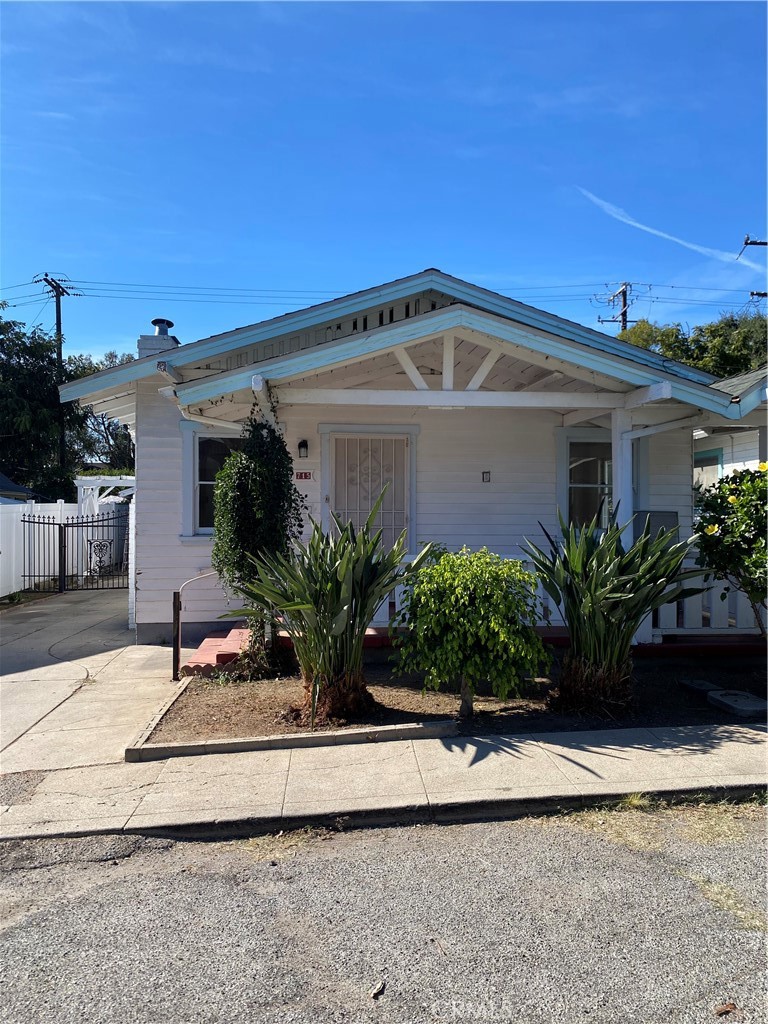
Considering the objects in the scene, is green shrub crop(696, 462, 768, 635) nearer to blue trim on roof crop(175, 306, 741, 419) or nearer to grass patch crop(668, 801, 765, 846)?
blue trim on roof crop(175, 306, 741, 419)

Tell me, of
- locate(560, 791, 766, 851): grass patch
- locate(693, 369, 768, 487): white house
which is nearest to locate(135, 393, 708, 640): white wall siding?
locate(693, 369, 768, 487): white house

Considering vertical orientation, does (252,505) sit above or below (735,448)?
below

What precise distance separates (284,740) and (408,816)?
138 centimetres

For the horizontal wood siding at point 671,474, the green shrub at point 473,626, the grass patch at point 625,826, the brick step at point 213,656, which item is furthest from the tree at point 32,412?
the grass patch at point 625,826

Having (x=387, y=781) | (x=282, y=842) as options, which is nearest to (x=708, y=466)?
(x=387, y=781)

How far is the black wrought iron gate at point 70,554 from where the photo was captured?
15.5 metres

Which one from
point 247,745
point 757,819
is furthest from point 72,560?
point 757,819

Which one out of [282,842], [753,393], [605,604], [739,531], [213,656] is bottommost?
[282,842]

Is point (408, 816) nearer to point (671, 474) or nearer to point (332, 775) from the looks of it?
point (332, 775)

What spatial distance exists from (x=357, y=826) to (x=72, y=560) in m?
15.4

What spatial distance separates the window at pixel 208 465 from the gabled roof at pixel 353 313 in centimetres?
122

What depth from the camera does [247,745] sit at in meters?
5.14

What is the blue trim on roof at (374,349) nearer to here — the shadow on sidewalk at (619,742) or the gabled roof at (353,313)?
the gabled roof at (353,313)

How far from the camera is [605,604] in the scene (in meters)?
5.61
